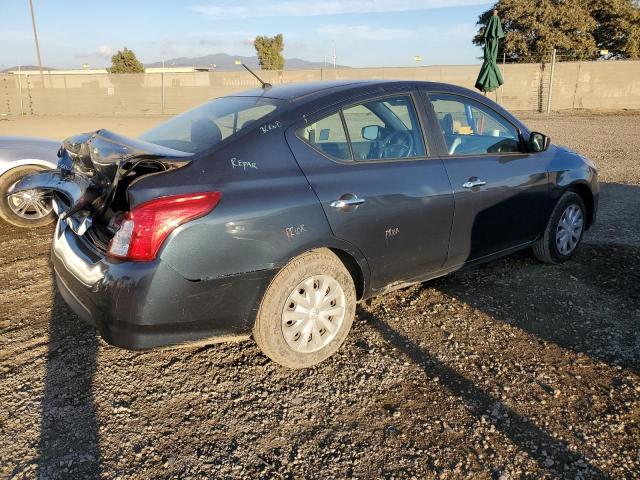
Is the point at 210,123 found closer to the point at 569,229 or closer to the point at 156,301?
the point at 156,301

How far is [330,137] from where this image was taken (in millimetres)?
3223

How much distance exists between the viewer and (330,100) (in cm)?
328

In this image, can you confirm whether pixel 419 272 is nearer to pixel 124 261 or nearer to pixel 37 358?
pixel 124 261

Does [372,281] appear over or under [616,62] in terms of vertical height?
under

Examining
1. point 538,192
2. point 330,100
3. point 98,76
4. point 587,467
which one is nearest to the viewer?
point 587,467

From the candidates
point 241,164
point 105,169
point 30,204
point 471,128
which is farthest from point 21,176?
point 471,128

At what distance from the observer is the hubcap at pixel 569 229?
4617mm

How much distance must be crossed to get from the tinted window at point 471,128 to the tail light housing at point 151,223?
80.1 inches

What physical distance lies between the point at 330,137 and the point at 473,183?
118 cm

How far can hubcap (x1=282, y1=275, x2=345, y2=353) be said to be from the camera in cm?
304

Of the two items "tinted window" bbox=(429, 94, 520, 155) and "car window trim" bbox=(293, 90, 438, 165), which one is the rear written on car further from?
"tinted window" bbox=(429, 94, 520, 155)

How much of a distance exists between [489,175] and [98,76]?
27361mm

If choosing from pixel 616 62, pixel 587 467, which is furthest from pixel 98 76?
pixel 587 467

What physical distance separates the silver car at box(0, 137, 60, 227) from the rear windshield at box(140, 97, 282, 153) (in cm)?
292
